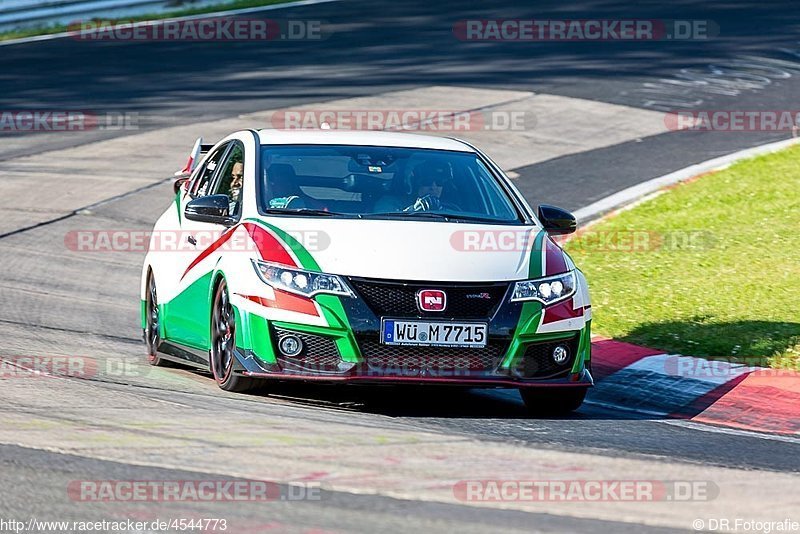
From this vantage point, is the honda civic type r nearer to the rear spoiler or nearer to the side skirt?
the side skirt

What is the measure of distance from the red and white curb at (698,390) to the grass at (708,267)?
10.1 inches

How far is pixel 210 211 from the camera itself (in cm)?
859

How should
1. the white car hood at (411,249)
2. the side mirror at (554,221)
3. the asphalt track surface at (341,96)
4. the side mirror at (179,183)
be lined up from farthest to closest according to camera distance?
the side mirror at (179,183)
the side mirror at (554,221)
the white car hood at (411,249)
the asphalt track surface at (341,96)

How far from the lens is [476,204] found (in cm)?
895

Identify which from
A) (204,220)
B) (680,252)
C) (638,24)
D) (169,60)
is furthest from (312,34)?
(204,220)

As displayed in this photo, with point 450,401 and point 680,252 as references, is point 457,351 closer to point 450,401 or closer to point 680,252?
point 450,401

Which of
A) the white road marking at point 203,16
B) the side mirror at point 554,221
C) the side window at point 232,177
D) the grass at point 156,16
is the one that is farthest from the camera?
the grass at point 156,16

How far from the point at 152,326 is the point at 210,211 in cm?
146

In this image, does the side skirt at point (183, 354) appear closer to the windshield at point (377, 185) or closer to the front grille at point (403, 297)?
the windshield at point (377, 185)

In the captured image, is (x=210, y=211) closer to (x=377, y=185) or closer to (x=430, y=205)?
(x=377, y=185)

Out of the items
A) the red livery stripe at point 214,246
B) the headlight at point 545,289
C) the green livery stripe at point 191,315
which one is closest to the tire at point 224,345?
the green livery stripe at point 191,315

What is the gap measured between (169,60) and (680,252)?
14640 millimetres

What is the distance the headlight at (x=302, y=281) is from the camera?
7684 millimetres

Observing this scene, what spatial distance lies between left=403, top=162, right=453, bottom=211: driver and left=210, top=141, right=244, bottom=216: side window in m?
1.03
